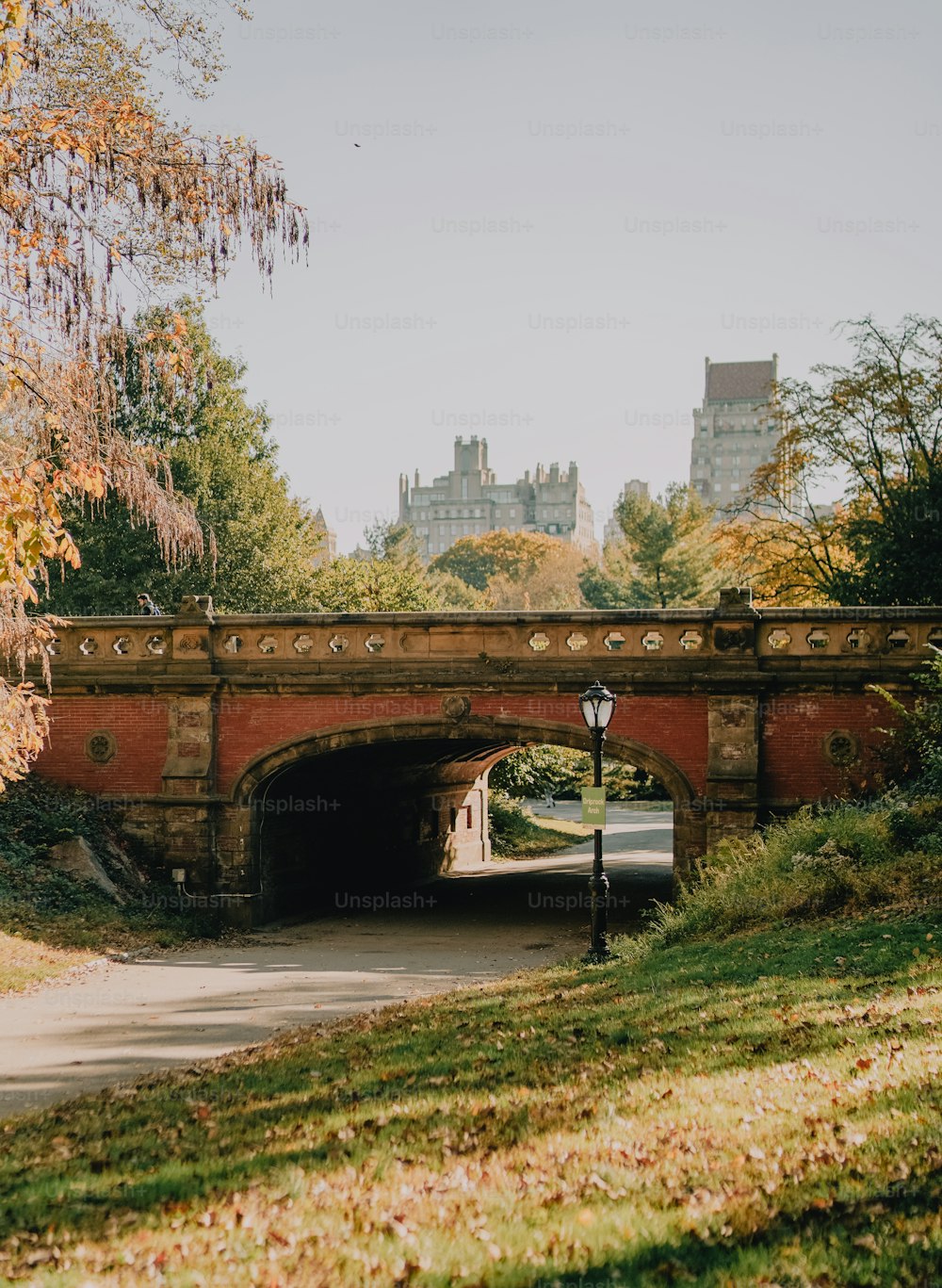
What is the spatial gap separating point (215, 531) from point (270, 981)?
64.1ft

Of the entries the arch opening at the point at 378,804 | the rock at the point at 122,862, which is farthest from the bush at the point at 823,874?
the rock at the point at 122,862

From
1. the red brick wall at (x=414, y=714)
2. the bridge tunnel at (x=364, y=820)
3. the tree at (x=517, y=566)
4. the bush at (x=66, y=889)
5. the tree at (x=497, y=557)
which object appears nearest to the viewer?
the bush at (x=66, y=889)

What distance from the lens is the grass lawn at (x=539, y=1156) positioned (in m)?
4.79

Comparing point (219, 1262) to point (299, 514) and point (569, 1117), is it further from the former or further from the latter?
point (299, 514)

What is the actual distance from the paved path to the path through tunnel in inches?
17.1

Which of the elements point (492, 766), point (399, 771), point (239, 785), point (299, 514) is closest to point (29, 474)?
point (239, 785)

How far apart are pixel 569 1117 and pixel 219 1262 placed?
2346 millimetres

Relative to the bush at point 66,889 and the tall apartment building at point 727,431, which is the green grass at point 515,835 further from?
the tall apartment building at point 727,431

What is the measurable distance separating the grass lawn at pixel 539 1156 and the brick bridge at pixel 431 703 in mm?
9535

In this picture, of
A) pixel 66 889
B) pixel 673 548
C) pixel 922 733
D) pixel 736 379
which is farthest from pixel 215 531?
pixel 736 379

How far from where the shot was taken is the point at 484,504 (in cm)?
18512

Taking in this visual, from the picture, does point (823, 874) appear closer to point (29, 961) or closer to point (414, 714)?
→ point (414, 714)

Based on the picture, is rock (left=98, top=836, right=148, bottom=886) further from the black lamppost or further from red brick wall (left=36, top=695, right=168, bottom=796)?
the black lamppost

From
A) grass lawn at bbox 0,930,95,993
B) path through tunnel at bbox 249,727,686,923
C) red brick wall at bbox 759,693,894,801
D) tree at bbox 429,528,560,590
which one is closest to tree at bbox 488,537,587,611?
tree at bbox 429,528,560,590
